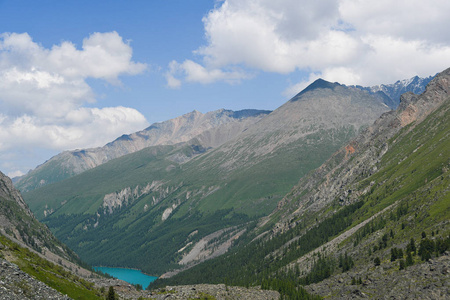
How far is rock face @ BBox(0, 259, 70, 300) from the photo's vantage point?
177 ft

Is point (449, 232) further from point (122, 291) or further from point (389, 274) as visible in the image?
point (122, 291)

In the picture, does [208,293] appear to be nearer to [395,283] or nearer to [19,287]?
[395,283]

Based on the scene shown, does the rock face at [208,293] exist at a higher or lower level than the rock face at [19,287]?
lower

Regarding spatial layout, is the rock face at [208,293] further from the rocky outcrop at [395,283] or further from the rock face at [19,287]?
the rock face at [19,287]

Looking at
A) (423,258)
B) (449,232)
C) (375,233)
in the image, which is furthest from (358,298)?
(375,233)

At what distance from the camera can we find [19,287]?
5684cm

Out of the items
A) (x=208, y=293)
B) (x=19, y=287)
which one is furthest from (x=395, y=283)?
(x=19, y=287)

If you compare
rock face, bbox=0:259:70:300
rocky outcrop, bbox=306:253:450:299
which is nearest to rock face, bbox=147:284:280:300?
rocky outcrop, bbox=306:253:450:299

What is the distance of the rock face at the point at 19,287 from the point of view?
53.8 meters

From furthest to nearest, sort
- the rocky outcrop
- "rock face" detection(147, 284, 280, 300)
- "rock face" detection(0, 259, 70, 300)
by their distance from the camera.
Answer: "rock face" detection(147, 284, 280, 300)
the rocky outcrop
"rock face" detection(0, 259, 70, 300)

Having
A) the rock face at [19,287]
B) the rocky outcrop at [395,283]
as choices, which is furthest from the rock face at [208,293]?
the rock face at [19,287]

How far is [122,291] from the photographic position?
110625 mm

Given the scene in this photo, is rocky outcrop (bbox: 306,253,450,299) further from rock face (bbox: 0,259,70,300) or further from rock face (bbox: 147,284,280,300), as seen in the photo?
rock face (bbox: 0,259,70,300)

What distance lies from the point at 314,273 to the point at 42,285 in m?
149
